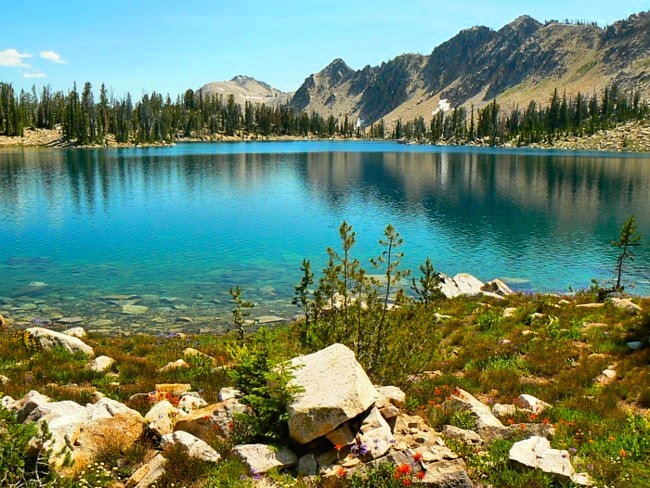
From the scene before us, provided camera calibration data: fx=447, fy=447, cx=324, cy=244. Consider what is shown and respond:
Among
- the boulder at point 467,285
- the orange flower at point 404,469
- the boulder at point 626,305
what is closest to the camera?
the orange flower at point 404,469

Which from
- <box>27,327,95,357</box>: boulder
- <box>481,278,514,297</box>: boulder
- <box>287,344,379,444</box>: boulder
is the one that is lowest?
<box>481,278,514,297</box>: boulder

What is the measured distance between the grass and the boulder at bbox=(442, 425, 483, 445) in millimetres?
240

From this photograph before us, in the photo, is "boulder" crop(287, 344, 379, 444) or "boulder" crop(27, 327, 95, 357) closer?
"boulder" crop(287, 344, 379, 444)

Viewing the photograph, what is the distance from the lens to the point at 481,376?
43.5 ft

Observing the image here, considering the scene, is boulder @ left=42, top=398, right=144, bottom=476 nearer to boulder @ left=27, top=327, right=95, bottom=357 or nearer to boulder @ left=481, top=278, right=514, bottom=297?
boulder @ left=27, top=327, right=95, bottom=357

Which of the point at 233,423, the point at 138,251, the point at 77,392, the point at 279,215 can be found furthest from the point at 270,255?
the point at 233,423

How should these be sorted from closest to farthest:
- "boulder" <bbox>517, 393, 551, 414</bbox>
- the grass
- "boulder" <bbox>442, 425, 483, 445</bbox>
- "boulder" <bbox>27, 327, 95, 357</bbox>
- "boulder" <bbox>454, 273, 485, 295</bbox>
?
the grass, "boulder" <bbox>442, 425, 483, 445</bbox>, "boulder" <bbox>517, 393, 551, 414</bbox>, "boulder" <bbox>27, 327, 95, 357</bbox>, "boulder" <bbox>454, 273, 485, 295</bbox>

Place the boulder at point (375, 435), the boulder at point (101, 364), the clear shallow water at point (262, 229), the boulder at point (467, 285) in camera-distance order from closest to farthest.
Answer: the boulder at point (375, 435) → the boulder at point (101, 364) → the boulder at point (467, 285) → the clear shallow water at point (262, 229)

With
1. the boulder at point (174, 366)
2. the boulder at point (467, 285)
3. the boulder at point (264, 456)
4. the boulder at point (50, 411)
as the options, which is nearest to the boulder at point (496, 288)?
the boulder at point (467, 285)

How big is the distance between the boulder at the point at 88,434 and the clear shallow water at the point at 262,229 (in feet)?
51.6

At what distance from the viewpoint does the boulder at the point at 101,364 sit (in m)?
13.2

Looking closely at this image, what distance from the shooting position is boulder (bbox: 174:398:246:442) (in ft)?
27.0

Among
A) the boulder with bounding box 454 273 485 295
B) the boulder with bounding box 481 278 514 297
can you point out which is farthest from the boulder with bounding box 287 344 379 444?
the boulder with bounding box 481 278 514 297

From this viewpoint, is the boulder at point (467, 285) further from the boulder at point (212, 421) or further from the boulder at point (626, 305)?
the boulder at point (212, 421)
